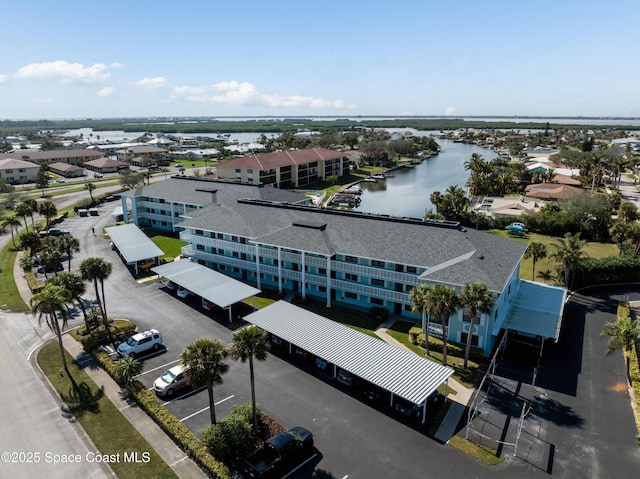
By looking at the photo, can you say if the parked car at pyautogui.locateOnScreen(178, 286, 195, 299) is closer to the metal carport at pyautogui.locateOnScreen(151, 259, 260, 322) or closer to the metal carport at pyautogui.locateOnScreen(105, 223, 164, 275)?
the metal carport at pyautogui.locateOnScreen(151, 259, 260, 322)

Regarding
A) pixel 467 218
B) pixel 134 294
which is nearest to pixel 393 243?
pixel 134 294

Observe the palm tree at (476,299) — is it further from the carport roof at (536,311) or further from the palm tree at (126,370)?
the palm tree at (126,370)

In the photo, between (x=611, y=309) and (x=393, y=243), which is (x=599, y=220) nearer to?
(x=611, y=309)

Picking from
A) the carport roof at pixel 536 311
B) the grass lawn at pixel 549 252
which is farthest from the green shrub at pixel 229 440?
the grass lawn at pixel 549 252

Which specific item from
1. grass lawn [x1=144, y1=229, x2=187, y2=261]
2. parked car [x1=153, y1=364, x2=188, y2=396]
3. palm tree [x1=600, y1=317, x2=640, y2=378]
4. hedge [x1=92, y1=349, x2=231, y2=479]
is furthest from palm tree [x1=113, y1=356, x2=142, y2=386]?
palm tree [x1=600, y1=317, x2=640, y2=378]

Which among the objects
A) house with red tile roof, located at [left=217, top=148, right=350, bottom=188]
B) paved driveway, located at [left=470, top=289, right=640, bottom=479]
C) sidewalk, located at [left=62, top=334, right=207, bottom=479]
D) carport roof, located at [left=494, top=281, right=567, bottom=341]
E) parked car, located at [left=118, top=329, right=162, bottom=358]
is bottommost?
paved driveway, located at [left=470, top=289, right=640, bottom=479]

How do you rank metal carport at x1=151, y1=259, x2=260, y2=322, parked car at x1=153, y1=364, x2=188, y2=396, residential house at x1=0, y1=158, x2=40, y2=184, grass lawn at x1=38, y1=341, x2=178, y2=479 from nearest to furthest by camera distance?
grass lawn at x1=38, y1=341, x2=178, y2=479 < parked car at x1=153, y1=364, x2=188, y2=396 < metal carport at x1=151, y1=259, x2=260, y2=322 < residential house at x1=0, y1=158, x2=40, y2=184

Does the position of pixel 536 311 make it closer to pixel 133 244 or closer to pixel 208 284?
pixel 208 284
